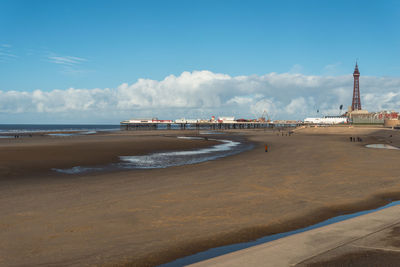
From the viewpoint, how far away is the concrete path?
18.6 ft

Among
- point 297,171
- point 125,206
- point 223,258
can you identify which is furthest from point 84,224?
point 297,171

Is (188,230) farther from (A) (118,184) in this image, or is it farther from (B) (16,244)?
(A) (118,184)

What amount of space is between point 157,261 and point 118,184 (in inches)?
363

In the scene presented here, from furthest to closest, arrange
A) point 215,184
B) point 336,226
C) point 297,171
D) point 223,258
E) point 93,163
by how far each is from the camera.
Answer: point 93,163 < point 297,171 < point 215,184 < point 336,226 < point 223,258

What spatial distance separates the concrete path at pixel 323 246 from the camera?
566cm

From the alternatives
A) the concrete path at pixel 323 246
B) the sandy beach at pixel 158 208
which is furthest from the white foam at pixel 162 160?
the concrete path at pixel 323 246

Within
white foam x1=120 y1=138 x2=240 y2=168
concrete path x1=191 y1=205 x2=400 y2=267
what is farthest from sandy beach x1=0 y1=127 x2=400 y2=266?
white foam x1=120 y1=138 x2=240 y2=168

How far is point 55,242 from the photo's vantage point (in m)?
7.43

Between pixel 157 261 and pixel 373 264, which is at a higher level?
pixel 373 264

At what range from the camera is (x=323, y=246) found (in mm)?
6348

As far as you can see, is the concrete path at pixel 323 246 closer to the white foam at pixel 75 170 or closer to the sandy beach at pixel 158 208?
the sandy beach at pixel 158 208

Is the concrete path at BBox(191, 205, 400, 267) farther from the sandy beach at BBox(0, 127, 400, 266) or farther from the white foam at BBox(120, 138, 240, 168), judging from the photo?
the white foam at BBox(120, 138, 240, 168)

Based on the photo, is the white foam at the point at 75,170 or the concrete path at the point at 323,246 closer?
the concrete path at the point at 323,246

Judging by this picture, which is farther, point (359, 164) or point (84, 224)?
point (359, 164)
